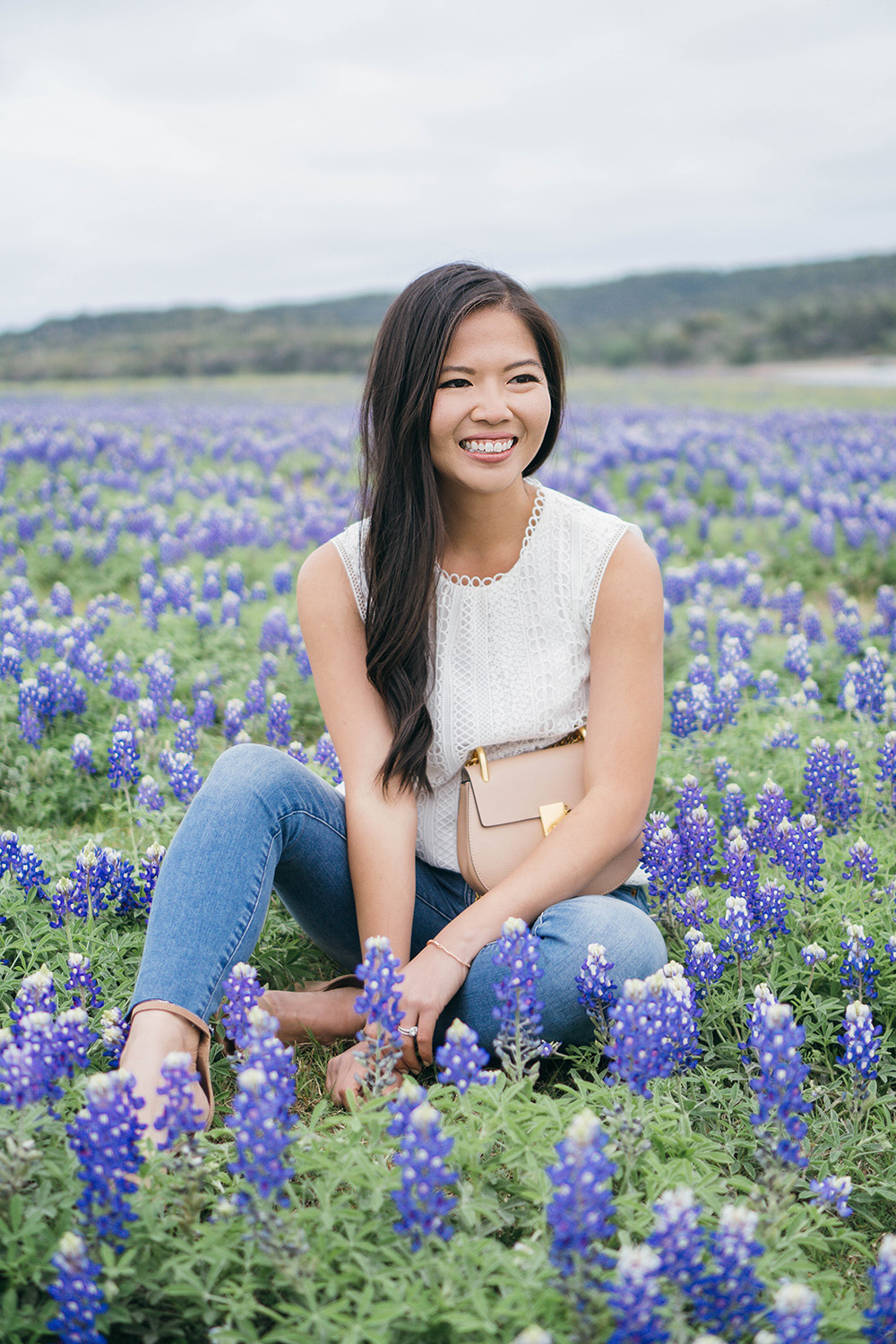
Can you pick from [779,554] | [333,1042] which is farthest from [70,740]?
[779,554]

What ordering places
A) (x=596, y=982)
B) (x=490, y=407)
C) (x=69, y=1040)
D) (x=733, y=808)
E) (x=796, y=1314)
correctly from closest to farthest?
(x=796, y=1314), (x=69, y=1040), (x=596, y=982), (x=490, y=407), (x=733, y=808)

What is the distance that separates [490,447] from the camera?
3.06 m

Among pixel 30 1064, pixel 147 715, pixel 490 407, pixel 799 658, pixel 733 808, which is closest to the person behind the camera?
pixel 30 1064

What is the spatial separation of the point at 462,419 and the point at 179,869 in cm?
137

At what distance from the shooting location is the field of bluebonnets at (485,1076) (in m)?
1.87

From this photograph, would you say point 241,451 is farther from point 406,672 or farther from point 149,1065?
point 149,1065

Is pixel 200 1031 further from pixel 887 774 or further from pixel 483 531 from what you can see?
pixel 887 774

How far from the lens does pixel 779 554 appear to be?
8.60 meters

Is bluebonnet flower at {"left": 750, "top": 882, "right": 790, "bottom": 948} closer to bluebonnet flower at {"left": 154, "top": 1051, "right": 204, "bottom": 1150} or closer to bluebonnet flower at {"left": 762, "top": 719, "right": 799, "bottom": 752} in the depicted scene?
bluebonnet flower at {"left": 762, "top": 719, "right": 799, "bottom": 752}

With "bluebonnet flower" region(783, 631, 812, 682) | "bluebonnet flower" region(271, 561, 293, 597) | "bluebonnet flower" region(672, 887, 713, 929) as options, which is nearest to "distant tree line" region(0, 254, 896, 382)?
"bluebonnet flower" region(271, 561, 293, 597)

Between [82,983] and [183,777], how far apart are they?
124 centimetres

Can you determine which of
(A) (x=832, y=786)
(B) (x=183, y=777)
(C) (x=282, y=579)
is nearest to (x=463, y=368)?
(B) (x=183, y=777)

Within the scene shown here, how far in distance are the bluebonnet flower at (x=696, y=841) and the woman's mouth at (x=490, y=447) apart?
1.30m

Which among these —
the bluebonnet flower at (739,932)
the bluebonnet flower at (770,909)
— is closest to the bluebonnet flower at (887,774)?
the bluebonnet flower at (770,909)
